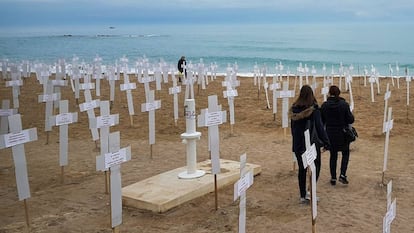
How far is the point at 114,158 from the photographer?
4.82 metres

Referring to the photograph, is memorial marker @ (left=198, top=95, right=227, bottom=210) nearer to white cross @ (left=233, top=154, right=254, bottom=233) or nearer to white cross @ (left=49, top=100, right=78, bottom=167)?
white cross @ (left=233, top=154, right=254, bottom=233)

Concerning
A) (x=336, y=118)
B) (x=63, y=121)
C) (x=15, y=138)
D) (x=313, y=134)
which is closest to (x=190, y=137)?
(x=313, y=134)

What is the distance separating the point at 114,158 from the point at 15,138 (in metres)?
1.61

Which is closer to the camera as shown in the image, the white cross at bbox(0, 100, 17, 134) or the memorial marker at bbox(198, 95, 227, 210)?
the memorial marker at bbox(198, 95, 227, 210)

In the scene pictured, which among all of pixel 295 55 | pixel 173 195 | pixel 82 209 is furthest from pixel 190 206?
pixel 295 55

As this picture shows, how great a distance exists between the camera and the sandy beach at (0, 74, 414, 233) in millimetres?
5996

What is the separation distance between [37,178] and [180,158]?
2605 mm

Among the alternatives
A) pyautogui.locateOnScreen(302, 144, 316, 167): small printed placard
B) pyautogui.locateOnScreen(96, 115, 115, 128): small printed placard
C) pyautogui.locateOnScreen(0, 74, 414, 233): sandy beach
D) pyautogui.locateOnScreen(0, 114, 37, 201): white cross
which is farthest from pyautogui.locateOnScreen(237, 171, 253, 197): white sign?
pyautogui.locateOnScreen(96, 115, 115, 128): small printed placard

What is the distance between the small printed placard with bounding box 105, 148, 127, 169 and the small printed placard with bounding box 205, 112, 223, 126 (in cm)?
168

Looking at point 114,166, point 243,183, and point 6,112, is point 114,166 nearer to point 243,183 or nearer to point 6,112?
point 243,183

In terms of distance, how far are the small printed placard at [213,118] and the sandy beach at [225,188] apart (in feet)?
3.63

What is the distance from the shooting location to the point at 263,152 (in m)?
9.70

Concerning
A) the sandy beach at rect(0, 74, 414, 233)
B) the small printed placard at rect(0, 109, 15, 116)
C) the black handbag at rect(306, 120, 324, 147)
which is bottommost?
the sandy beach at rect(0, 74, 414, 233)

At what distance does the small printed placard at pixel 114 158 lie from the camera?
15.5 feet
